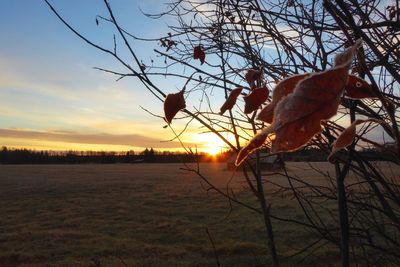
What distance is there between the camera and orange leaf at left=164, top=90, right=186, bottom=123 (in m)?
0.90

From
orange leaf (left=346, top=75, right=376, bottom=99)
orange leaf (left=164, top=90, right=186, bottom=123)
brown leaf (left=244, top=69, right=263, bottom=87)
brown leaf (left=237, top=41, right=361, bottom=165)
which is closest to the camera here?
brown leaf (left=237, top=41, right=361, bottom=165)

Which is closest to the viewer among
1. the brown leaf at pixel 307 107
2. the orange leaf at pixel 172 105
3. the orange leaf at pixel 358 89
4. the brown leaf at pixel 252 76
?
the brown leaf at pixel 307 107

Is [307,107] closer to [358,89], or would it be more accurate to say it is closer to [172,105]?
[358,89]

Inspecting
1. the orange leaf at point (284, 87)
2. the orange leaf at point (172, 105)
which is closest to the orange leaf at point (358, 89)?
the orange leaf at point (284, 87)

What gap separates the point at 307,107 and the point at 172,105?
1.71 ft

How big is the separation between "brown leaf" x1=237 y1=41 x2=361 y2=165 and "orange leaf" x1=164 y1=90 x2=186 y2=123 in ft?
1.57

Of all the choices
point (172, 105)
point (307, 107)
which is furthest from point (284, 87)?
point (172, 105)

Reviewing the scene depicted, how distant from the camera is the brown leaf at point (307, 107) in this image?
403 mm

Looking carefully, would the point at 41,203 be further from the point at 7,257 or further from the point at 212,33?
the point at 212,33

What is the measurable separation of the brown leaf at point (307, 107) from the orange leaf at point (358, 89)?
147 millimetres

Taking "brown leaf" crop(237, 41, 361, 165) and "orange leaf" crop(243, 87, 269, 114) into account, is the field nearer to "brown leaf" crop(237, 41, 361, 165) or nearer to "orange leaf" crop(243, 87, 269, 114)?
Result: "orange leaf" crop(243, 87, 269, 114)

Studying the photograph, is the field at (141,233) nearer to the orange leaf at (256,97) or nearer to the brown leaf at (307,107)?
the orange leaf at (256,97)

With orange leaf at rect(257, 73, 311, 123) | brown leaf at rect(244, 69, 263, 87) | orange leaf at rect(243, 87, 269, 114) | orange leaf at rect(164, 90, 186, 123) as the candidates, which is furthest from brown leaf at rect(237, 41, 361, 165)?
brown leaf at rect(244, 69, 263, 87)

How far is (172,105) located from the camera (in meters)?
0.90
